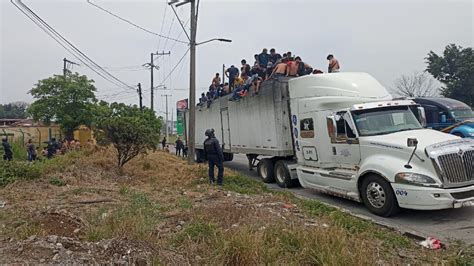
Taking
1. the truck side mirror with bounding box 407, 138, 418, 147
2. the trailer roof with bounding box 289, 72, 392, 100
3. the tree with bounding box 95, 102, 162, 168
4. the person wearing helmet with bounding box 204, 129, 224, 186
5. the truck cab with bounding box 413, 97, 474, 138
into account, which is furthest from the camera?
the truck cab with bounding box 413, 97, 474, 138

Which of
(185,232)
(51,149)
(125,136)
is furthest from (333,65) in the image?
(51,149)

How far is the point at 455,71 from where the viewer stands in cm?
3638

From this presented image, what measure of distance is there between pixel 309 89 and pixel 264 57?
14.9 ft

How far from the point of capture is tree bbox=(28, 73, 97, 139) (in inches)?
1118

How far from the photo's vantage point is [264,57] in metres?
14.0

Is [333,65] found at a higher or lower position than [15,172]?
higher

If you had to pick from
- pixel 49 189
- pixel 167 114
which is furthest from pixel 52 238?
pixel 167 114

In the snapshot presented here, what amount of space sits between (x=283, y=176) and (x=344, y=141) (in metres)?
3.46

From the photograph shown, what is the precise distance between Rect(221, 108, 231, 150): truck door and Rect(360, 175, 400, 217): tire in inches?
322

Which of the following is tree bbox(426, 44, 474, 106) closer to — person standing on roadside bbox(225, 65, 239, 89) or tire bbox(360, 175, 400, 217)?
person standing on roadside bbox(225, 65, 239, 89)

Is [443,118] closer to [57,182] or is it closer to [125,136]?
[125,136]

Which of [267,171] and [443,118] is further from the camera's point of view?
[443,118]

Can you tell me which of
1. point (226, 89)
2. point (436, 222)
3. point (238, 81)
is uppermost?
point (238, 81)

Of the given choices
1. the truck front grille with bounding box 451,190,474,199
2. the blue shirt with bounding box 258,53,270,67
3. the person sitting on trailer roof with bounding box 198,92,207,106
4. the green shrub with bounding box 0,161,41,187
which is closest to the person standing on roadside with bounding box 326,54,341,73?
the blue shirt with bounding box 258,53,270,67
